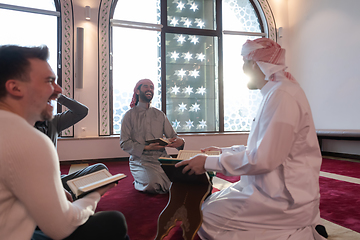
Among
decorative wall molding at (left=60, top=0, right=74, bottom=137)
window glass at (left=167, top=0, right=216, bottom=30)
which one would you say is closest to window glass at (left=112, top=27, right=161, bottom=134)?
window glass at (left=167, top=0, right=216, bottom=30)

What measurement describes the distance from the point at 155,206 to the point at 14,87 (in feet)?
5.97

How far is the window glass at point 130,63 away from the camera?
18.2ft

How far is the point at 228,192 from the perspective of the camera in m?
1.64

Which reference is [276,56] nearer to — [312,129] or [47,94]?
[312,129]

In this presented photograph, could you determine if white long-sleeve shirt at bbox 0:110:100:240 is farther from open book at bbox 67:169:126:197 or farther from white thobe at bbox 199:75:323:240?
Result: white thobe at bbox 199:75:323:240

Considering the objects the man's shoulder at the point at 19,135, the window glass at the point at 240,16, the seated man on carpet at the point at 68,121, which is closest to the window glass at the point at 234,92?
the window glass at the point at 240,16

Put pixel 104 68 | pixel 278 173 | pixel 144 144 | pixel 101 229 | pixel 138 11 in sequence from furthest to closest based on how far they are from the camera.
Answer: pixel 138 11 < pixel 104 68 < pixel 144 144 < pixel 278 173 < pixel 101 229

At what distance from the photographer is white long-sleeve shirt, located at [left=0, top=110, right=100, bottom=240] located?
725 millimetres

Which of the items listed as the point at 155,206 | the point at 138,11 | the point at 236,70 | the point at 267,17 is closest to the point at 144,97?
the point at 155,206

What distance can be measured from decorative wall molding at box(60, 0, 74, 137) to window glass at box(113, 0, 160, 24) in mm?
931

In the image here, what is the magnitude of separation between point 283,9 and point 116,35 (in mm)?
4293

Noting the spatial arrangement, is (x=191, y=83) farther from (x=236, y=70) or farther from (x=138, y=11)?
(x=138, y=11)

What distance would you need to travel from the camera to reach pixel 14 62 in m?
0.82

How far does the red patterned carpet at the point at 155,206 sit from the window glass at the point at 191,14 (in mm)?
4150
